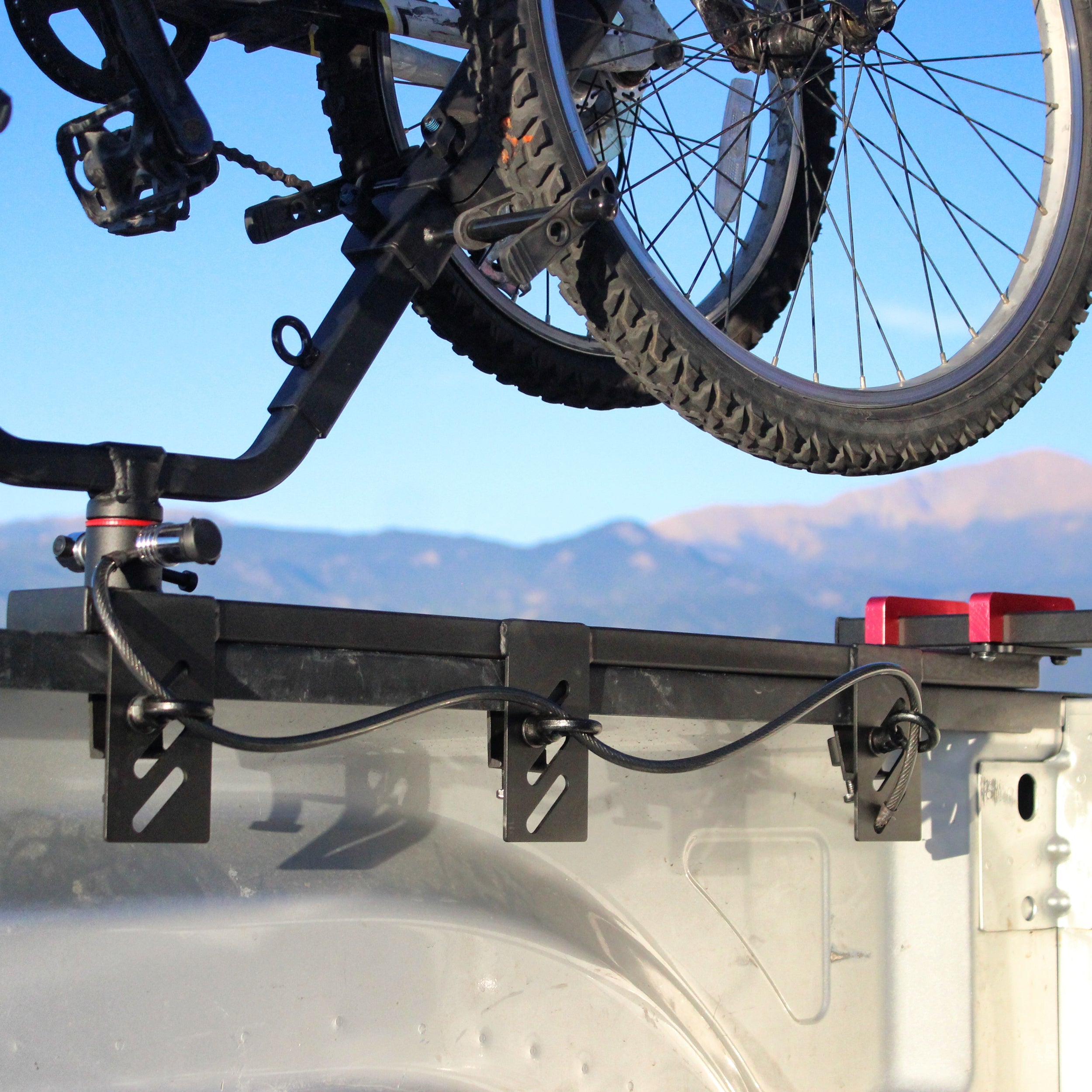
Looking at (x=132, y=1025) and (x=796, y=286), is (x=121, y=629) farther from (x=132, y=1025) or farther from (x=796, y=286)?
(x=796, y=286)

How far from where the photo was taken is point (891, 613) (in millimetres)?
1488

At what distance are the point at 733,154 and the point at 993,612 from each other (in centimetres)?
87

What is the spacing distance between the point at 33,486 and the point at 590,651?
1.57 feet

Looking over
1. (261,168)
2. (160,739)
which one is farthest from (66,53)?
(160,739)

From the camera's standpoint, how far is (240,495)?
4.05 feet

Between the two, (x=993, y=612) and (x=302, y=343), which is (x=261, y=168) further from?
(x=993, y=612)

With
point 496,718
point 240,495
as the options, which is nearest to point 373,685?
point 496,718

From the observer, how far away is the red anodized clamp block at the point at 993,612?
55.7 inches

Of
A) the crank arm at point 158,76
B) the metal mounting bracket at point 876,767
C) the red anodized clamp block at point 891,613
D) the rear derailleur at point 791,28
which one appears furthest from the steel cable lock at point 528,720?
the rear derailleur at point 791,28

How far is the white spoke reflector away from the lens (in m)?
1.93

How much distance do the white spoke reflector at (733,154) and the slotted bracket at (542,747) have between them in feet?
3.52

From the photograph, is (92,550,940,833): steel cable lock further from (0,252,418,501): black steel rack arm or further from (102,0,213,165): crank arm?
(102,0,213,165): crank arm

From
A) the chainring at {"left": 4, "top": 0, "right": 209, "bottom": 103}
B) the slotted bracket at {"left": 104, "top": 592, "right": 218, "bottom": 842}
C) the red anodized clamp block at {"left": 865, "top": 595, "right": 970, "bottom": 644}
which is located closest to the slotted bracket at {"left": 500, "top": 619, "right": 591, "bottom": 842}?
the slotted bracket at {"left": 104, "top": 592, "right": 218, "bottom": 842}

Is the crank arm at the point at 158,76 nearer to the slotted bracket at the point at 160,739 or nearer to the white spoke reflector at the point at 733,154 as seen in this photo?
the slotted bracket at the point at 160,739
